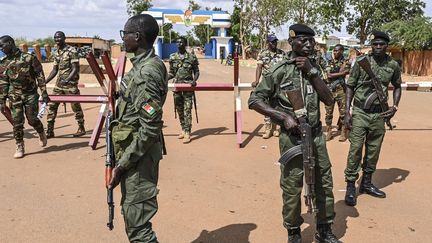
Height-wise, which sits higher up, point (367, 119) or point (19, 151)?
point (367, 119)

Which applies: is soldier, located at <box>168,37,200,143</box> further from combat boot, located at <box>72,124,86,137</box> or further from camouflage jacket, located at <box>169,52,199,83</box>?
combat boot, located at <box>72,124,86,137</box>

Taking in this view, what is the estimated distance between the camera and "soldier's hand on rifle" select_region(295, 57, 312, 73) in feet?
9.71

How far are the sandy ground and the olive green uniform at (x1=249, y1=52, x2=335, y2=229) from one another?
20.9 inches

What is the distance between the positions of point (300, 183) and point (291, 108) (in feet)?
1.98

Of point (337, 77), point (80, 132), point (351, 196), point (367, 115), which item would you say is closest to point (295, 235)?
point (351, 196)

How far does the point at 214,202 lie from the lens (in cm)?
437

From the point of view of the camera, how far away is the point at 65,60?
24.4ft

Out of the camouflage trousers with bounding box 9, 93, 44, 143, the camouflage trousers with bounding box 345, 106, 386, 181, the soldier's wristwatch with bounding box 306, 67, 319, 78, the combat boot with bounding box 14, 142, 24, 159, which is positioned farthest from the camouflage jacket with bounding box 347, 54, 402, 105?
Answer: the combat boot with bounding box 14, 142, 24, 159

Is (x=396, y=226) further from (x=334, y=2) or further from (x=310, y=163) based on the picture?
(x=334, y=2)

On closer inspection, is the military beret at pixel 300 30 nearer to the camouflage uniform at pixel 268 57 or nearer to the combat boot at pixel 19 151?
the camouflage uniform at pixel 268 57

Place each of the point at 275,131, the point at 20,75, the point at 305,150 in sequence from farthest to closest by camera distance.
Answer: the point at 275,131
the point at 20,75
the point at 305,150

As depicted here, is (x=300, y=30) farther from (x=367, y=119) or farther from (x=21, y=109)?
(x=21, y=109)

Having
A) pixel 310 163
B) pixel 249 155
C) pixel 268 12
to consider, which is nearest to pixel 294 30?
pixel 310 163

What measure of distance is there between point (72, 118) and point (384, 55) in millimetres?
7474
